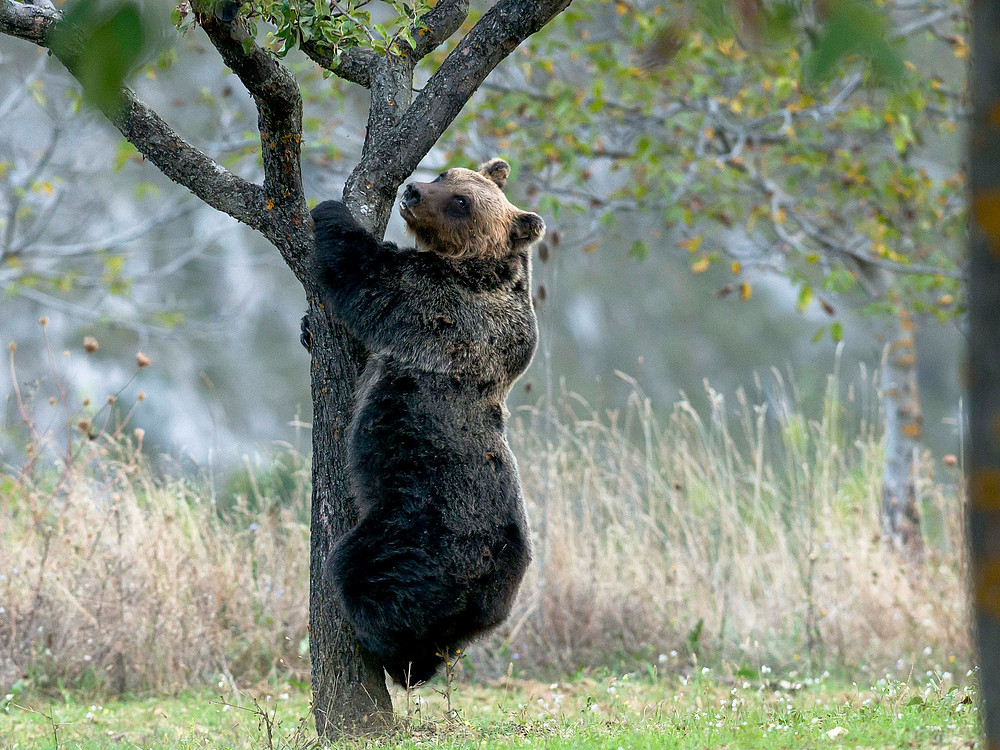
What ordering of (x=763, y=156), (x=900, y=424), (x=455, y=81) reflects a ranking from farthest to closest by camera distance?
(x=763, y=156) < (x=900, y=424) < (x=455, y=81)

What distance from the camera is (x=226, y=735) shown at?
4266 mm

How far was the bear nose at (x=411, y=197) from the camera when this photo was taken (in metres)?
4.09

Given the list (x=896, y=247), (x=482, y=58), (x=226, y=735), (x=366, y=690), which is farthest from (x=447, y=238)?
(x=896, y=247)

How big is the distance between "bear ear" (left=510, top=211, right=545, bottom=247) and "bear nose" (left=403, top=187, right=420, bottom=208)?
440 millimetres

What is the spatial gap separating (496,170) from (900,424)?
4960mm

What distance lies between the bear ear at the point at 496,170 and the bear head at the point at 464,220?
0.82 feet

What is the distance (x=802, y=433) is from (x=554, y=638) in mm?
2050

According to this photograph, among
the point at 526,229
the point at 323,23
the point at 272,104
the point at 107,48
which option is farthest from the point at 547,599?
the point at 107,48

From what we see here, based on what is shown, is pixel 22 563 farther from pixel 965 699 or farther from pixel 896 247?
pixel 896 247

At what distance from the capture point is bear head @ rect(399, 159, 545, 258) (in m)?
4.11

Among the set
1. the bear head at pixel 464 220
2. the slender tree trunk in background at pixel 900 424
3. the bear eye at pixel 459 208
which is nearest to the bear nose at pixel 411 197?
the bear head at pixel 464 220

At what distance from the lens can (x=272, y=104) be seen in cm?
337

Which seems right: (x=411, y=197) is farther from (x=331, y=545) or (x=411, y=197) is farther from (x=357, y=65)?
(x=331, y=545)

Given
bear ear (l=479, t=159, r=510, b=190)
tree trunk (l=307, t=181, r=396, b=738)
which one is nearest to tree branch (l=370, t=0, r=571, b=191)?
tree trunk (l=307, t=181, r=396, b=738)
